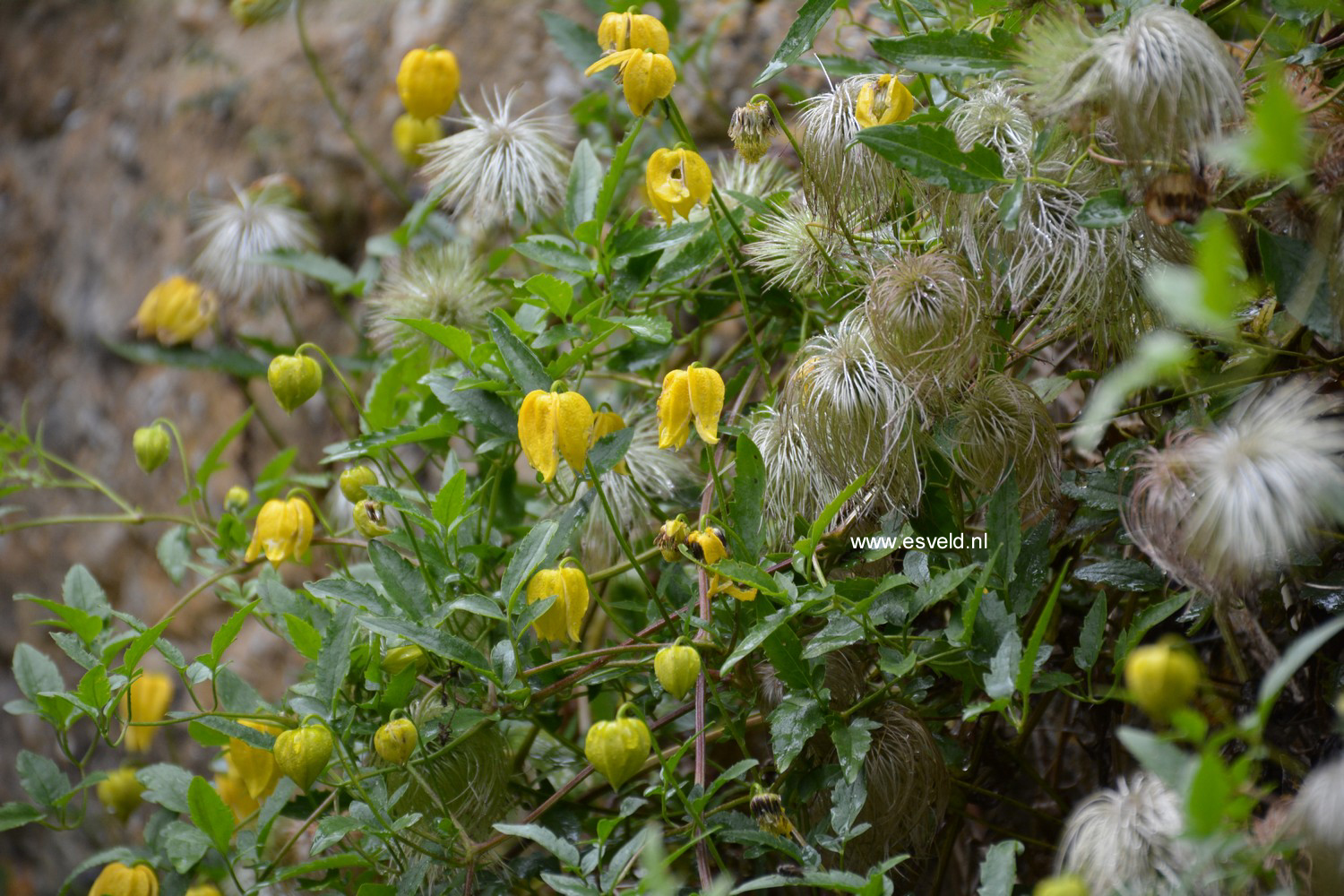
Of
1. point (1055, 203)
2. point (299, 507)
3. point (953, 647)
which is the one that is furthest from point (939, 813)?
point (299, 507)

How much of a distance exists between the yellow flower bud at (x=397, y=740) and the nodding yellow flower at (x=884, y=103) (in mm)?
610

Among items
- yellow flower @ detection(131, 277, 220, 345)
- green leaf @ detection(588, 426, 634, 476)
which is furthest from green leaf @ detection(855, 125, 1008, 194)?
yellow flower @ detection(131, 277, 220, 345)

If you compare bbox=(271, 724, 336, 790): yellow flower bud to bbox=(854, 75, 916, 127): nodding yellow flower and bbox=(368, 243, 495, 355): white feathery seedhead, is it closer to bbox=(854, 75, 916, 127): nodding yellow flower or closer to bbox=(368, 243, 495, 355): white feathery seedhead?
bbox=(368, 243, 495, 355): white feathery seedhead

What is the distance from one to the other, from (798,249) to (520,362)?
269mm

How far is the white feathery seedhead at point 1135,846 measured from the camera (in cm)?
61

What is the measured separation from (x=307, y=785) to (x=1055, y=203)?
2.41 feet

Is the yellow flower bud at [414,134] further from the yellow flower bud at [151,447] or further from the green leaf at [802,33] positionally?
the green leaf at [802,33]

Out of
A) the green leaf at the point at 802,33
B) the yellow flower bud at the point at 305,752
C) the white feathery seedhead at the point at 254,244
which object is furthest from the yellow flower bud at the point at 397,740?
the white feathery seedhead at the point at 254,244

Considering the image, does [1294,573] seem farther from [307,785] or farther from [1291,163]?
[307,785]

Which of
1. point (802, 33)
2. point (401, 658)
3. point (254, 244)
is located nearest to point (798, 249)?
point (802, 33)

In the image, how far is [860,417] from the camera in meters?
0.81

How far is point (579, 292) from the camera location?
1059mm

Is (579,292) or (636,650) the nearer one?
(636,650)

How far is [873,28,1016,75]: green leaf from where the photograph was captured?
77 centimetres
